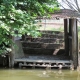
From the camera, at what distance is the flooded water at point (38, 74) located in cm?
896

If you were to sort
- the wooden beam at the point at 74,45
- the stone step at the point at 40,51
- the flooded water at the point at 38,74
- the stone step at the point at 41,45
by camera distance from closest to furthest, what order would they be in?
the flooded water at the point at 38,74 → the wooden beam at the point at 74,45 → the stone step at the point at 40,51 → the stone step at the point at 41,45

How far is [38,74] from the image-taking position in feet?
31.7

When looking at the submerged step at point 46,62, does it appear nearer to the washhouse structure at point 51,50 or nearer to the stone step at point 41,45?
the washhouse structure at point 51,50

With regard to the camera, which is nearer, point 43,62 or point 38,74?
point 38,74

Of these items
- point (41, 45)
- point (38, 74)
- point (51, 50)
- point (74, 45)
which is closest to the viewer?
point (38, 74)

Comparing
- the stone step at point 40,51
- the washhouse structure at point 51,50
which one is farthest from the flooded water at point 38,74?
the stone step at point 40,51

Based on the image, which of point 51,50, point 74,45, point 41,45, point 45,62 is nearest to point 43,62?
point 45,62

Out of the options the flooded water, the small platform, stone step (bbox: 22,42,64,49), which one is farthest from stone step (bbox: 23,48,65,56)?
the flooded water

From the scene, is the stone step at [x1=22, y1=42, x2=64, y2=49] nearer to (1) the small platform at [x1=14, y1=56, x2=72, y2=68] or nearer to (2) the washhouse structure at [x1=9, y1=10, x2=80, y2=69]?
(2) the washhouse structure at [x1=9, y1=10, x2=80, y2=69]

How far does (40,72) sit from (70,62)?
5.19 feet

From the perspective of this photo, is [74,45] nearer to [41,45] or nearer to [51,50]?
[51,50]

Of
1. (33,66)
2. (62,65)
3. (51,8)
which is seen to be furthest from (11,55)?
(51,8)

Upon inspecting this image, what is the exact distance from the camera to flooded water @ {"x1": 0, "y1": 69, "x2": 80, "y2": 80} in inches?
353

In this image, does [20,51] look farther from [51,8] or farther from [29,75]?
[51,8]
